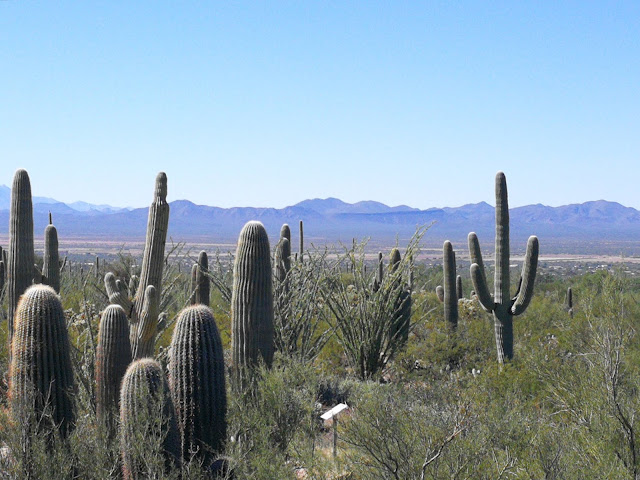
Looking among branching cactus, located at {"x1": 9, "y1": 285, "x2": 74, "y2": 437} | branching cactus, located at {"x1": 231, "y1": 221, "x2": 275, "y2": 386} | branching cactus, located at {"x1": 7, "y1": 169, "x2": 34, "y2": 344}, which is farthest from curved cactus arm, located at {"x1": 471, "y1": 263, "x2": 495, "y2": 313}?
branching cactus, located at {"x1": 9, "y1": 285, "x2": 74, "y2": 437}

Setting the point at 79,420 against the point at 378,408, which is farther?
the point at 79,420

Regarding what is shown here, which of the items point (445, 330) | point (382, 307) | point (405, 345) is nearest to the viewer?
point (382, 307)

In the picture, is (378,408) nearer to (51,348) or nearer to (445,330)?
(51,348)

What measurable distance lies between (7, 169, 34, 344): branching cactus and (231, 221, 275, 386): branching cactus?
380 cm

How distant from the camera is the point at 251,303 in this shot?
9352mm

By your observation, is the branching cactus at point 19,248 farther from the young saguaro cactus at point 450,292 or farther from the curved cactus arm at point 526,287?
the young saguaro cactus at point 450,292

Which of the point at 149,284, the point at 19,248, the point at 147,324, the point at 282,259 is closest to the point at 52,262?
the point at 19,248

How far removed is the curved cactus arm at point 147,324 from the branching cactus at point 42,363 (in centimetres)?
194

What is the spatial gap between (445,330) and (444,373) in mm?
2763

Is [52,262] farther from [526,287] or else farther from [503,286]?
[526,287]

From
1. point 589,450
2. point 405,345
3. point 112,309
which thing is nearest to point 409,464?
point 589,450

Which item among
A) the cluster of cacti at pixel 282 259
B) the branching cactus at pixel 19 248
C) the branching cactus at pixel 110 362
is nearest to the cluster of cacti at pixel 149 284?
the branching cactus at pixel 110 362

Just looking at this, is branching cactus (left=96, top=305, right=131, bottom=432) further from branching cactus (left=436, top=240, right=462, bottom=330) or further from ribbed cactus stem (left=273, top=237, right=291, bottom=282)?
branching cactus (left=436, top=240, right=462, bottom=330)

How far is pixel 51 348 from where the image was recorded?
288 inches
